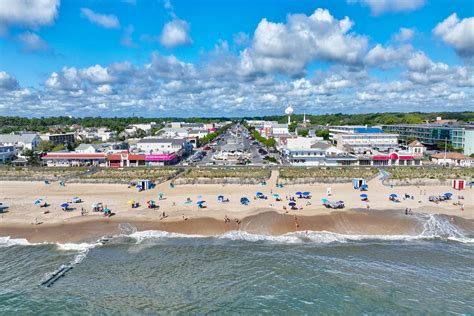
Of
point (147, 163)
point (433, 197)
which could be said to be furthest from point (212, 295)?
point (147, 163)

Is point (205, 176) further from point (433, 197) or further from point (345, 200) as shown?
point (433, 197)

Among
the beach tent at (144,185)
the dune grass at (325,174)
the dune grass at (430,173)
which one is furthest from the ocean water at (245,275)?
the dune grass at (430,173)

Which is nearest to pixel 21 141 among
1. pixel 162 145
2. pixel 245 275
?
pixel 162 145

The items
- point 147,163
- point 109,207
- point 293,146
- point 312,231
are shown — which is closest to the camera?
point 312,231

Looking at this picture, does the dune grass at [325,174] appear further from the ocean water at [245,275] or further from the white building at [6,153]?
the white building at [6,153]

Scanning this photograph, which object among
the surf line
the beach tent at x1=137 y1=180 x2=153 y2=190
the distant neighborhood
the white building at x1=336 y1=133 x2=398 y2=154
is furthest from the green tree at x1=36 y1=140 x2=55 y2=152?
the white building at x1=336 y1=133 x2=398 y2=154

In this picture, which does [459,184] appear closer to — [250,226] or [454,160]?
[454,160]
